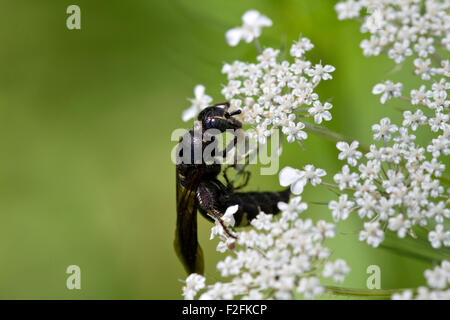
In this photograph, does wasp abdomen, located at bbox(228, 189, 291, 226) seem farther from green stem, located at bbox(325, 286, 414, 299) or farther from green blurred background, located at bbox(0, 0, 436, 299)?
green blurred background, located at bbox(0, 0, 436, 299)

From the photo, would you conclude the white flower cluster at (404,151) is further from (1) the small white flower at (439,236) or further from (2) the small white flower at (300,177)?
(2) the small white flower at (300,177)

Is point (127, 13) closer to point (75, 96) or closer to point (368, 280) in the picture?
point (75, 96)

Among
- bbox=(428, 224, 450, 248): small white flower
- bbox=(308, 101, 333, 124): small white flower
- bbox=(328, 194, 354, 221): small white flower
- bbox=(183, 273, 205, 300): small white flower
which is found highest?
bbox=(308, 101, 333, 124): small white flower

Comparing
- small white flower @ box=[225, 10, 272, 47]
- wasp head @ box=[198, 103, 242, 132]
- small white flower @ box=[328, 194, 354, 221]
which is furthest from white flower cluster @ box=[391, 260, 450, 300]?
small white flower @ box=[225, 10, 272, 47]

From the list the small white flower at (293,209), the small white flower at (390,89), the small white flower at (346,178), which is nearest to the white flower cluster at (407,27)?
the small white flower at (390,89)

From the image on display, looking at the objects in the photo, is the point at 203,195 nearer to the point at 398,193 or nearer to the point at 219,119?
the point at 219,119

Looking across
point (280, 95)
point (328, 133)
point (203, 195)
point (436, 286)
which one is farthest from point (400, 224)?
point (203, 195)
